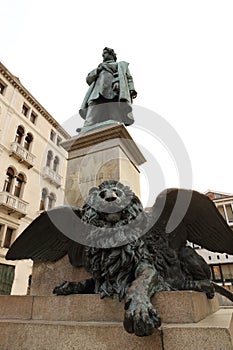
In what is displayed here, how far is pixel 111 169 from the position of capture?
356 centimetres

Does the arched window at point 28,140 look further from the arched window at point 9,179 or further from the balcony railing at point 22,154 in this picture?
the arched window at point 9,179

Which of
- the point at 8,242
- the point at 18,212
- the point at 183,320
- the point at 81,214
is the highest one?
the point at 18,212

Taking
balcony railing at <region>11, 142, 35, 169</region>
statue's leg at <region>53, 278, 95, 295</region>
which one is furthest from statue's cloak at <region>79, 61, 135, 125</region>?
balcony railing at <region>11, 142, 35, 169</region>

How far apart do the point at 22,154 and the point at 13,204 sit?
13.0ft

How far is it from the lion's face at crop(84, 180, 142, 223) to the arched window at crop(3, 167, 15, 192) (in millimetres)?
14450

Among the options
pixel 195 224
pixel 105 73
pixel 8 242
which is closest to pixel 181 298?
pixel 195 224

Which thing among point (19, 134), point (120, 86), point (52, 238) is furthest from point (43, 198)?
point (52, 238)

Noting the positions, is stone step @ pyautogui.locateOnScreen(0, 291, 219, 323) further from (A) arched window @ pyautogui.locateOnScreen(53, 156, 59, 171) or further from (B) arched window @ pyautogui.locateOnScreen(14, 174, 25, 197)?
(A) arched window @ pyautogui.locateOnScreen(53, 156, 59, 171)

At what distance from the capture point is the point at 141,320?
134 cm

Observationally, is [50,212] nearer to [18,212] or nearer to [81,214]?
[81,214]

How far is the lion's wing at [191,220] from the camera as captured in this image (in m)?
2.28

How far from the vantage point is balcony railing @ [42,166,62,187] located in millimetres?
17906

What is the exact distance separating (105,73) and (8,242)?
12556mm

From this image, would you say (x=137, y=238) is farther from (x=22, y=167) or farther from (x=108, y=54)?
(x=22, y=167)
